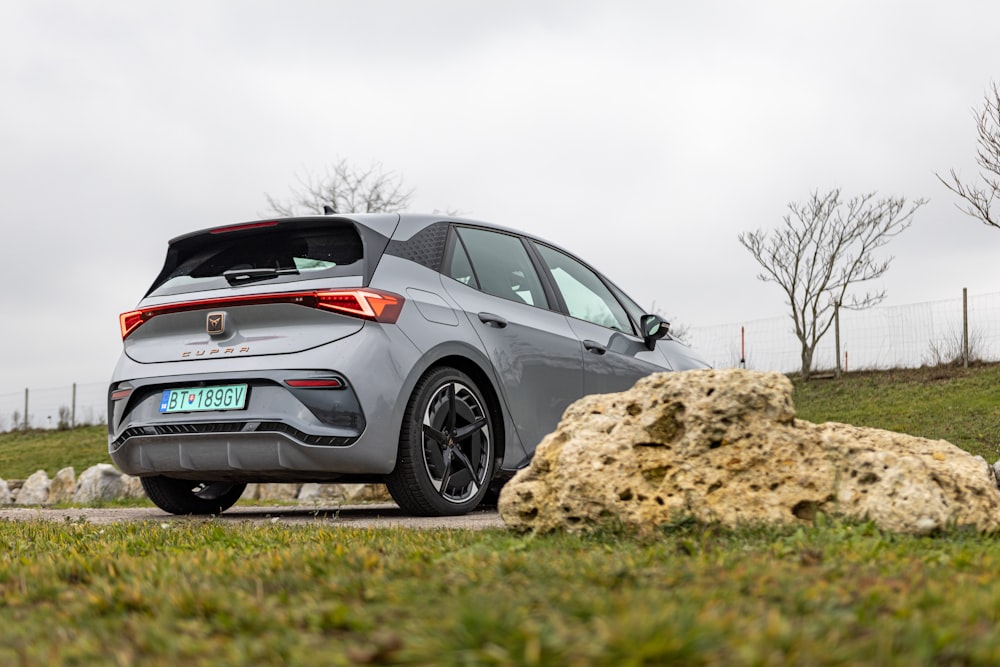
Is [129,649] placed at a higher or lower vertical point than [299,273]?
lower

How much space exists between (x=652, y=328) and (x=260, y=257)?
3074mm

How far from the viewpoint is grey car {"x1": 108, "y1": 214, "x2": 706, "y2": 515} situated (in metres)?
5.54

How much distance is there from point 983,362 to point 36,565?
2323 centimetres

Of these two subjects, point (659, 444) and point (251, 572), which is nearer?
point (251, 572)

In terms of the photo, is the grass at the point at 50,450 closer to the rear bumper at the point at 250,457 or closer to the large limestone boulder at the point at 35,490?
the large limestone boulder at the point at 35,490

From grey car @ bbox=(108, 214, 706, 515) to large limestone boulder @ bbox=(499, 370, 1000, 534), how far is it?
1.33m

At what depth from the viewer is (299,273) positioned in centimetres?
584

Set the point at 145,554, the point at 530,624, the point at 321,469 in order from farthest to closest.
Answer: the point at 321,469, the point at 145,554, the point at 530,624

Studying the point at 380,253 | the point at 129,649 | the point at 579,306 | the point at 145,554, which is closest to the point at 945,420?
the point at 579,306

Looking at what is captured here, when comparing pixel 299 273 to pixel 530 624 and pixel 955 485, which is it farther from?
pixel 530 624

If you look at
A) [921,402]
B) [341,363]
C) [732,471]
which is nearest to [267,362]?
[341,363]

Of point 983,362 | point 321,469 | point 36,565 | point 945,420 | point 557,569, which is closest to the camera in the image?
point 557,569

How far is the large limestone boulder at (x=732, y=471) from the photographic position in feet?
13.7

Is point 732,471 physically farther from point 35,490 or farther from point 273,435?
point 35,490
